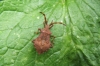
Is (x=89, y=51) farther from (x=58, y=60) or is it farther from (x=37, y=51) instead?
(x=37, y=51)

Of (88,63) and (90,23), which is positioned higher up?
(90,23)

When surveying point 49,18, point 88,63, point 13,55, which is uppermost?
point 49,18


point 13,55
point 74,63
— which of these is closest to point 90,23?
point 74,63
